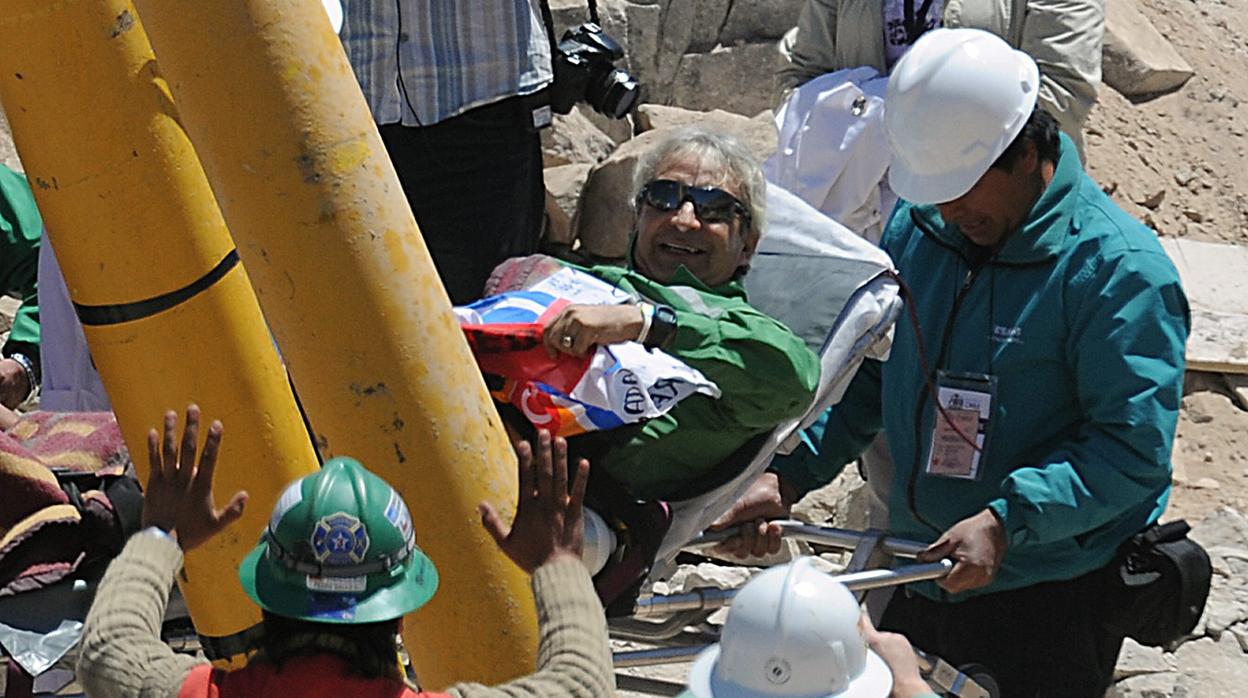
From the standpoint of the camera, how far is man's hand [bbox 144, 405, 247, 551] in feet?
8.96

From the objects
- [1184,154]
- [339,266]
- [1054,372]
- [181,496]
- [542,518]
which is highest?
[339,266]

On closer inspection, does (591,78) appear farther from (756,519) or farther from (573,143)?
(573,143)

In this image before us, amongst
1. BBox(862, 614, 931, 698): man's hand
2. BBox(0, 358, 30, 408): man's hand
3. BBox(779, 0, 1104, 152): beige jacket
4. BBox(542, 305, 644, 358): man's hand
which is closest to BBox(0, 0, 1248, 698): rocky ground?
BBox(779, 0, 1104, 152): beige jacket

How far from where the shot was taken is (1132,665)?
583cm

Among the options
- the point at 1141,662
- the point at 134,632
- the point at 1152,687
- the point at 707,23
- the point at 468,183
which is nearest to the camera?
the point at 134,632

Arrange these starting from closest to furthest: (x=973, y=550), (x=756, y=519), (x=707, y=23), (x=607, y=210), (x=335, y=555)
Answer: (x=335, y=555)
(x=973, y=550)
(x=756, y=519)
(x=607, y=210)
(x=707, y=23)

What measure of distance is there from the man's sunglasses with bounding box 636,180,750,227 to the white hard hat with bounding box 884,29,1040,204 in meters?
0.37

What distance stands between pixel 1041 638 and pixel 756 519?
0.67 meters

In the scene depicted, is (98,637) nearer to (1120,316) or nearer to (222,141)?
(222,141)

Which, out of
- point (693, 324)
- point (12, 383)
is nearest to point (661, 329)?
point (693, 324)

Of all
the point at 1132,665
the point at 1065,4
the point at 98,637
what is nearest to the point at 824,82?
the point at 1065,4

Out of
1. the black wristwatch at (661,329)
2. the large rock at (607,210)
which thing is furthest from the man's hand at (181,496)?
the large rock at (607,210)

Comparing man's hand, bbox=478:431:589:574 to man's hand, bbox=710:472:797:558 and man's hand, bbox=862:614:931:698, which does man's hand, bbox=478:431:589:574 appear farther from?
man's hand, bbox=710:472:797:558

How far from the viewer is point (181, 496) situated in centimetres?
275
